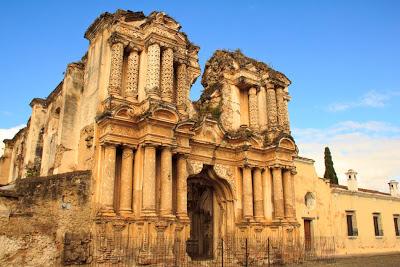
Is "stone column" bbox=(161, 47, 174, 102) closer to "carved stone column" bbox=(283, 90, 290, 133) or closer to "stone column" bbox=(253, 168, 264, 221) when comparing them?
"stone column" bbox=(253, 168, 264, 221)

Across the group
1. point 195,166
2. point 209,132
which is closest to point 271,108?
point 209,132

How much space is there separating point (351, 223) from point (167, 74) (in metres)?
15.0

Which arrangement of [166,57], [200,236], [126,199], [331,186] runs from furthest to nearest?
1. [331,186]
2. [200,236]
3. [166,57]
4. [126,199]

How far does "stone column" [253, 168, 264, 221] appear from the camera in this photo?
639 inches

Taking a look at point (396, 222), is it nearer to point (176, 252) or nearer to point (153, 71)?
point (176, 252)

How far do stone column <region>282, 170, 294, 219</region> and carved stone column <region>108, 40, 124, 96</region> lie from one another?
8.23 meters

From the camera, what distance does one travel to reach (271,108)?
17.9m

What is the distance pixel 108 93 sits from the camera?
13344 millimetres

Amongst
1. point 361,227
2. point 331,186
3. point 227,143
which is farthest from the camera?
point 361,227

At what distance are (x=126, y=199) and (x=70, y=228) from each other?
188 cm

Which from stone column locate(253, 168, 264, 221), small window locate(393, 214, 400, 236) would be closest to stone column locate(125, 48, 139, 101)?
stone column locate(253, 168, 264, 221)

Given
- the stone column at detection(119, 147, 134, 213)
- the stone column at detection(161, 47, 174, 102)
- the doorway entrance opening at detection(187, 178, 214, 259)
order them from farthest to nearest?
the doorway entrance opening at detection(187, 178, 214, 259)
the stone column at detection(161, 47, 174, 102)
the stone column at detection(119, 147, 134, 213)

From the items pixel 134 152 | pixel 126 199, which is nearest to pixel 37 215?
pixel 126 199

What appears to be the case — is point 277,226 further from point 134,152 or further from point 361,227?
point 361,227
